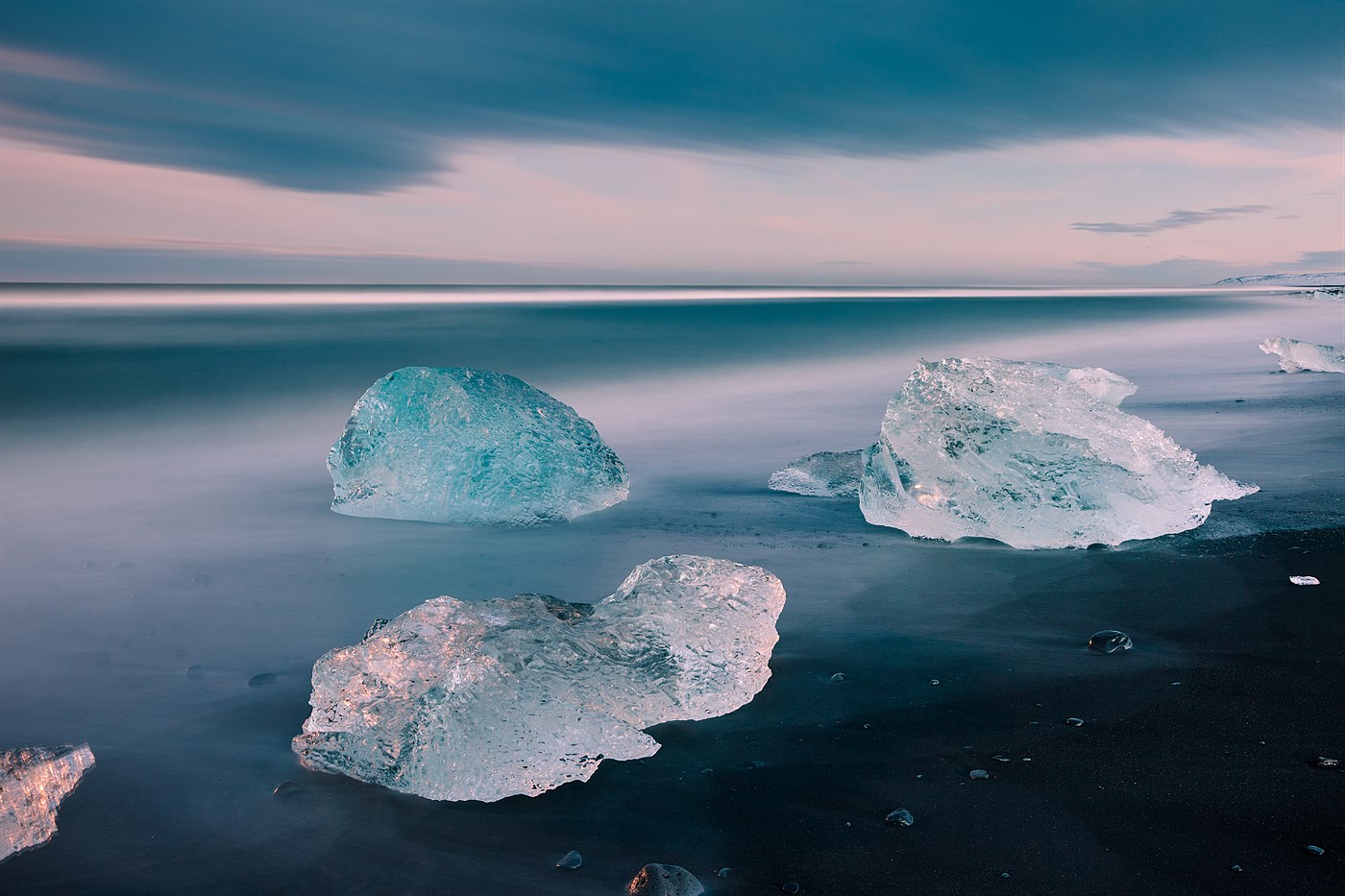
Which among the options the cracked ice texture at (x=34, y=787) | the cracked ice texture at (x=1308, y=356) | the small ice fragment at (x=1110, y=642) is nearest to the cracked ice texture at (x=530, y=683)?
the cracked ice texture at (x=34, y=787)

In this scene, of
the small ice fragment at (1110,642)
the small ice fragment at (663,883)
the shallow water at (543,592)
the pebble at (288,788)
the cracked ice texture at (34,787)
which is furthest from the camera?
the small ice fragment at (1110,642)

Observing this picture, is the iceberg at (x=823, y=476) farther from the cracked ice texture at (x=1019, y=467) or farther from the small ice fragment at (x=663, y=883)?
the small ice fragment at (x=663, y=883)

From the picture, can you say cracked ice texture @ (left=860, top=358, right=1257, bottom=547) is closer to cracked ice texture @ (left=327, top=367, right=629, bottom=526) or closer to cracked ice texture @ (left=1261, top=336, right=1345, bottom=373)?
cracked ice texture @ (left=327, top=367, right=629, bottom=526)

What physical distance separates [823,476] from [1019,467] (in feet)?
5.29

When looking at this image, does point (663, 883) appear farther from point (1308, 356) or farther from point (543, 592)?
point (1308, 356)

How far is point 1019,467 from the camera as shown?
4.89 meters

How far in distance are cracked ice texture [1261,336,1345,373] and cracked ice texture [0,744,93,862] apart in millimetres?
13891

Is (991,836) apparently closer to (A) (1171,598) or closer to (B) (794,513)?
(A) (1171,598)

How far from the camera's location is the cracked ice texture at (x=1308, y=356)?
41.0 ft

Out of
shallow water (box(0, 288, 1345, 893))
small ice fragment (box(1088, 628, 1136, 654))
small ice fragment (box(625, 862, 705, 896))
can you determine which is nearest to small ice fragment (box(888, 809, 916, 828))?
shallow water (box(0, 288, 1345, 893))

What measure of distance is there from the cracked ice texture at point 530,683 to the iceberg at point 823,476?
2.86 meters

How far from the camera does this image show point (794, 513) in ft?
18.6

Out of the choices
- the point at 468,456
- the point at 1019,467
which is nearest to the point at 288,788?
the point at 468,456

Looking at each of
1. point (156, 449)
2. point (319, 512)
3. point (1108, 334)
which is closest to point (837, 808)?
point (319, 512)
